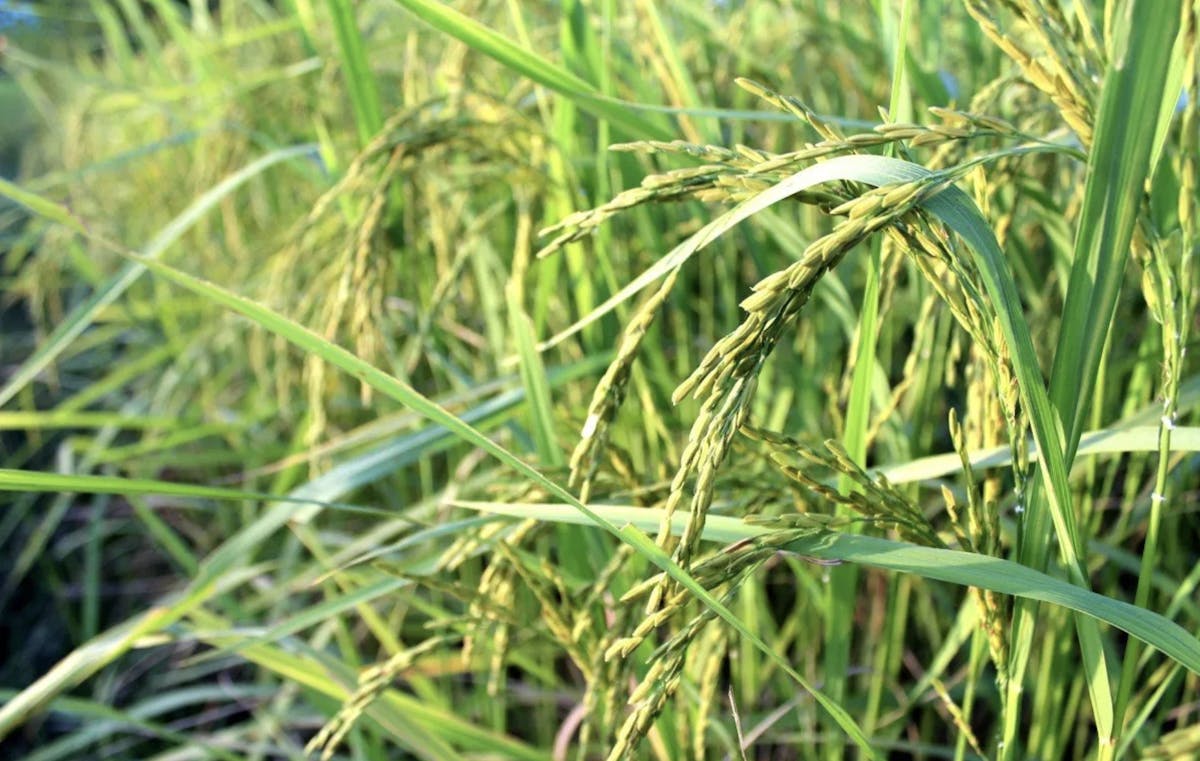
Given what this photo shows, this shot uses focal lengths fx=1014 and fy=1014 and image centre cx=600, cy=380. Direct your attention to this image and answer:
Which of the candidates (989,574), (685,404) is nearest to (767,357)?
(989,574)

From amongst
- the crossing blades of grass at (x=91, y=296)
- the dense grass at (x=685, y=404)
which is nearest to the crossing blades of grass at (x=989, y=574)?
the dense grass at (x=685, y=404)

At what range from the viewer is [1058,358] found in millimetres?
617

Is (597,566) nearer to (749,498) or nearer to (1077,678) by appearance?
(749,498)

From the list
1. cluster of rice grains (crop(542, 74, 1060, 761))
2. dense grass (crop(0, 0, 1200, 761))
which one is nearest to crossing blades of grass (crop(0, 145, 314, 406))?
dense grass (crop(0, 0, 1200, 761))

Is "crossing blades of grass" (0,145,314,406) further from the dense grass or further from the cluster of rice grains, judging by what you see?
the cluster of rice grains

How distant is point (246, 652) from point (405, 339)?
1006mm

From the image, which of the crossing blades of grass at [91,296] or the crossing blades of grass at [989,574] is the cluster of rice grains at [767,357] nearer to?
the crossing blades of grass at [989,574]

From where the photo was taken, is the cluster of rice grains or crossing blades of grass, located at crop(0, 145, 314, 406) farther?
crossing blades of grass, located at crop(0, 145, 314, 406)

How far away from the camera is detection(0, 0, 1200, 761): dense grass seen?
1.95 ft

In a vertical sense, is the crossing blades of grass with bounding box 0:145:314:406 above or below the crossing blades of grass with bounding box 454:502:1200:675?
above

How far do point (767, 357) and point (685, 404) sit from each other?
2.59 ft

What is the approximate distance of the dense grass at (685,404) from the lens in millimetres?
594

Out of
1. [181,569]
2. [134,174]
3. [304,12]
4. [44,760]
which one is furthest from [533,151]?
[134,174]

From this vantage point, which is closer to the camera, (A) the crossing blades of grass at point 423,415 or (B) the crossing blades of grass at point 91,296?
(A) the crossing blades of grass at point 423,415
